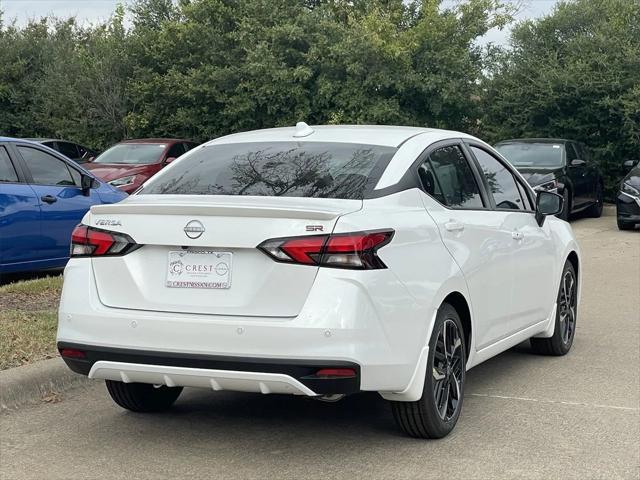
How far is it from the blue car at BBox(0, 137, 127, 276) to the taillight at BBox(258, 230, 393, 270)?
5.47m

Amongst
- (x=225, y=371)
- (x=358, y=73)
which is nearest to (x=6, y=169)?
(x=225, y=371)

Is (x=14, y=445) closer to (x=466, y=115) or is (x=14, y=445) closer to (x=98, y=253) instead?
(x=98, y=253)

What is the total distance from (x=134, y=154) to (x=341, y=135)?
12.8 m

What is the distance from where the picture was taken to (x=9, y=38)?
30062 mm

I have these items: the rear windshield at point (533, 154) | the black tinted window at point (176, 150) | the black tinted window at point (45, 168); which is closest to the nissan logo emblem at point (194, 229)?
the black tinted window at point (45, 168)

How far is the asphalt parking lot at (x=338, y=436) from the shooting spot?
14.7 ft

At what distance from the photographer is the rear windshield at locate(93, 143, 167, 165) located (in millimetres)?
17422

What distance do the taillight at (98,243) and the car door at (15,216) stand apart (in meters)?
4.51

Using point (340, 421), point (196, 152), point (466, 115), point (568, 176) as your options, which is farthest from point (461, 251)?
point (466, 115)

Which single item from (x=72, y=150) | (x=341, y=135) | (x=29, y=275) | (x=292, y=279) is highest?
(x=341, y=135)

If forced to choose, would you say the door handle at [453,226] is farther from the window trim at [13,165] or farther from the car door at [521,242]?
the window trim at [13,165]

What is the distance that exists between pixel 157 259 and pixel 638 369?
3878 mm

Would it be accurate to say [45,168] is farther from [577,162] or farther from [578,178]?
[578,178]

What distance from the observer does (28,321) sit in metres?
6.97
